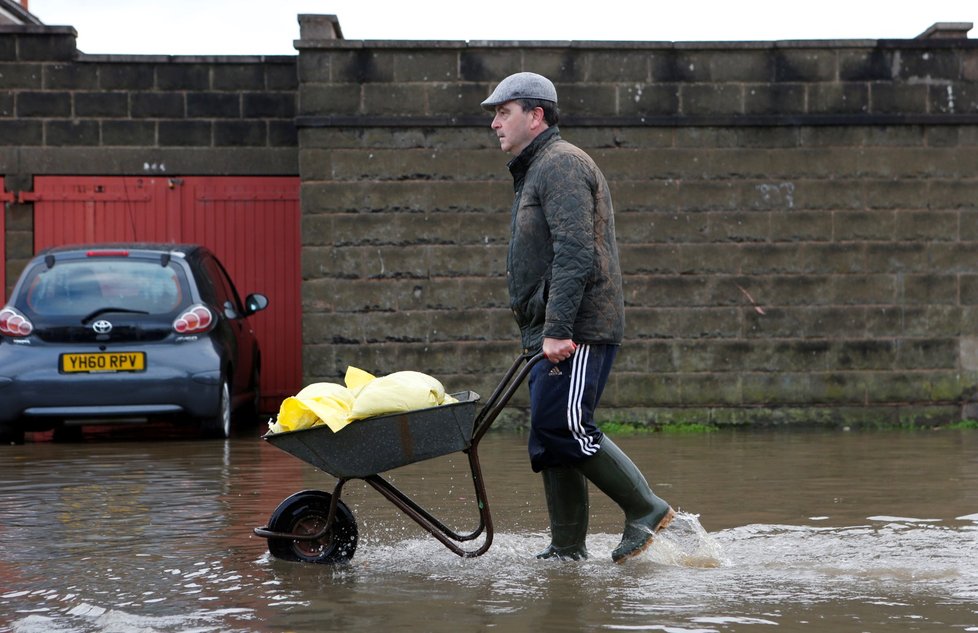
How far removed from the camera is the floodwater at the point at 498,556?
518 cm

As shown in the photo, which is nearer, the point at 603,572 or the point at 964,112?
the point at 603,572

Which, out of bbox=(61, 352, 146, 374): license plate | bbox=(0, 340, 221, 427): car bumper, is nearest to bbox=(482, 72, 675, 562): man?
bbox=(0, 340, 221, 427): car bumper

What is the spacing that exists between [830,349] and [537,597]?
8.17 m

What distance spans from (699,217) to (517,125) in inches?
280

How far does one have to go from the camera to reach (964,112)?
43.4ft

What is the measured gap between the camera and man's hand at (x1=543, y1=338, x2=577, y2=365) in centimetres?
590

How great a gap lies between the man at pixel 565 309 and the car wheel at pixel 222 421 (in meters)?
5.94

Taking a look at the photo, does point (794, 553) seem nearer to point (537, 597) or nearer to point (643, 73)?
point (537, 597)

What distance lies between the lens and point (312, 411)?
5.92 meters

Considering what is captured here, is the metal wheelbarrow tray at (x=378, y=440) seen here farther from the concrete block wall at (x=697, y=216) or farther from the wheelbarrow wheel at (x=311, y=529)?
the concrete block wall at (x=697, y=216)

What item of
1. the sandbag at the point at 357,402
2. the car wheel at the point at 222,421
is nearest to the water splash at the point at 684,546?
the sandbag at the point at 357,402

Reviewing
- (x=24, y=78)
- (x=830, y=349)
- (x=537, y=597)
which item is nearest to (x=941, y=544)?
(x=537, y=597)

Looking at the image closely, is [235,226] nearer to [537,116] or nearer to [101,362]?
[101,362]

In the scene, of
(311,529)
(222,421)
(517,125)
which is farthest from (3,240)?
(517,125)
